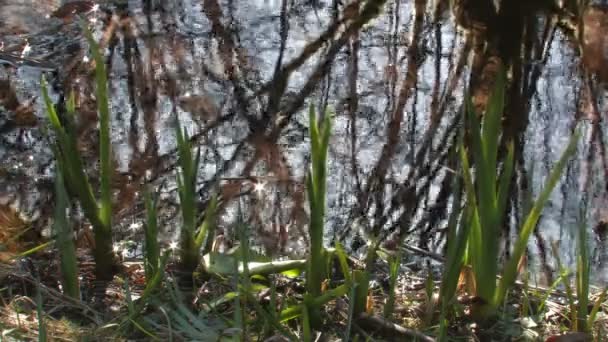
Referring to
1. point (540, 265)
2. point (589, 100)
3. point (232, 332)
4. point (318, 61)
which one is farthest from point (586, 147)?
point (232, 332)

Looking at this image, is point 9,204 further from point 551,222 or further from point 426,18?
point 426,18

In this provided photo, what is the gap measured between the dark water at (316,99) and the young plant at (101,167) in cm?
24

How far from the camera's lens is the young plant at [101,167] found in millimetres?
1510

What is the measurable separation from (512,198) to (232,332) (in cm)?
95

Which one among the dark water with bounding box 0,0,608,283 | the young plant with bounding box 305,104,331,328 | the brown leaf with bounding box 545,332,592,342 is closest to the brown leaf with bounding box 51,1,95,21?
the dark water with bounding box 0,0,608,283

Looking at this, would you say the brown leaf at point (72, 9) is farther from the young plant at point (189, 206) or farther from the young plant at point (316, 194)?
the young plant at point (316, 194)

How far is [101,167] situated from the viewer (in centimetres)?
157

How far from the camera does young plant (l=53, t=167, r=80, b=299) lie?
145 centimetres

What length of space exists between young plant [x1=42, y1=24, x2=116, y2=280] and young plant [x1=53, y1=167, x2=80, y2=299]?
0.04 metres

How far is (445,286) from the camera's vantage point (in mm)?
1471

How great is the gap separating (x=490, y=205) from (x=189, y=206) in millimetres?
523

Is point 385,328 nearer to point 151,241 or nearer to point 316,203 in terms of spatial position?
point 316,203

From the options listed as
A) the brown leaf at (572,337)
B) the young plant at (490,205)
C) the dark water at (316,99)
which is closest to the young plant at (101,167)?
the dark water at (316,99)

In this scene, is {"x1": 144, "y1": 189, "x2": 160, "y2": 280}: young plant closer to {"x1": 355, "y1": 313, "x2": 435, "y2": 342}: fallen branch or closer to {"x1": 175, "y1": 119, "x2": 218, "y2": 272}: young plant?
{"x1": 175, "y1": 119, "x2": 218, "y2": 272}: young plant
